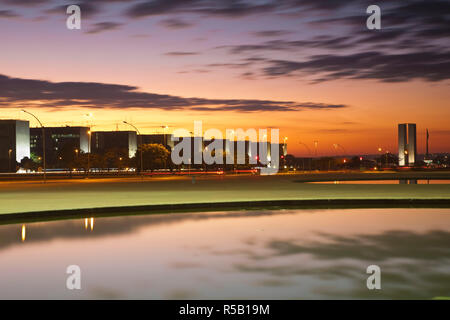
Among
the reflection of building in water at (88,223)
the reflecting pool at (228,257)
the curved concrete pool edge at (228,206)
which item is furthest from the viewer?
the curved concrete pool edge at (228,206)

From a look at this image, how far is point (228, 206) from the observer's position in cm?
2150

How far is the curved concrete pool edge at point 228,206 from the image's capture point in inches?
730

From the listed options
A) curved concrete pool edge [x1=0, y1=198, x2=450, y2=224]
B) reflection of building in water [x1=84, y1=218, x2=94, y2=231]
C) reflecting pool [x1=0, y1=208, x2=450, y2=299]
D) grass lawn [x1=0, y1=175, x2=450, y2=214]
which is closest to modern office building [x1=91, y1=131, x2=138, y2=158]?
Result: grass lawn [x1=0, y1=175, x2=450, y2=214]

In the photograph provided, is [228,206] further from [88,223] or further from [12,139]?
[12,139]

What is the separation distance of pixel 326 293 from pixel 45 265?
555 cm

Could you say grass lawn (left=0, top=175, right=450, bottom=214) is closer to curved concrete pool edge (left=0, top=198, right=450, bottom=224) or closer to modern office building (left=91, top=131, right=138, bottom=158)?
curved concrete pool edge (left=0, top=198, right=450, bottom=224)

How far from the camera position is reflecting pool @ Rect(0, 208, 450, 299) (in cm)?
859

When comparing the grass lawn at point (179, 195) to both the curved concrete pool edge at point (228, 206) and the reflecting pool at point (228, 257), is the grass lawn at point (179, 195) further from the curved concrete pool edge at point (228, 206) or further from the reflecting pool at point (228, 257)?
the reflecting pool at point (228, 257)

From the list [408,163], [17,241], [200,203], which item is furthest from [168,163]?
[17,241]

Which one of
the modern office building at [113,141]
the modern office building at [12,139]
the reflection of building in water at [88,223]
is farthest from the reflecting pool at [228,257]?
the modern office building at [113,141]

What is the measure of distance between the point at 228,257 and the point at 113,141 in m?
187

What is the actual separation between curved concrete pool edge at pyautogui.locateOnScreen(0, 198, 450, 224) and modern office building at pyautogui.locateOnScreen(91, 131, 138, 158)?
560 ft

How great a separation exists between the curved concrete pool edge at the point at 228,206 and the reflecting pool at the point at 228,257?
1.37 meters
